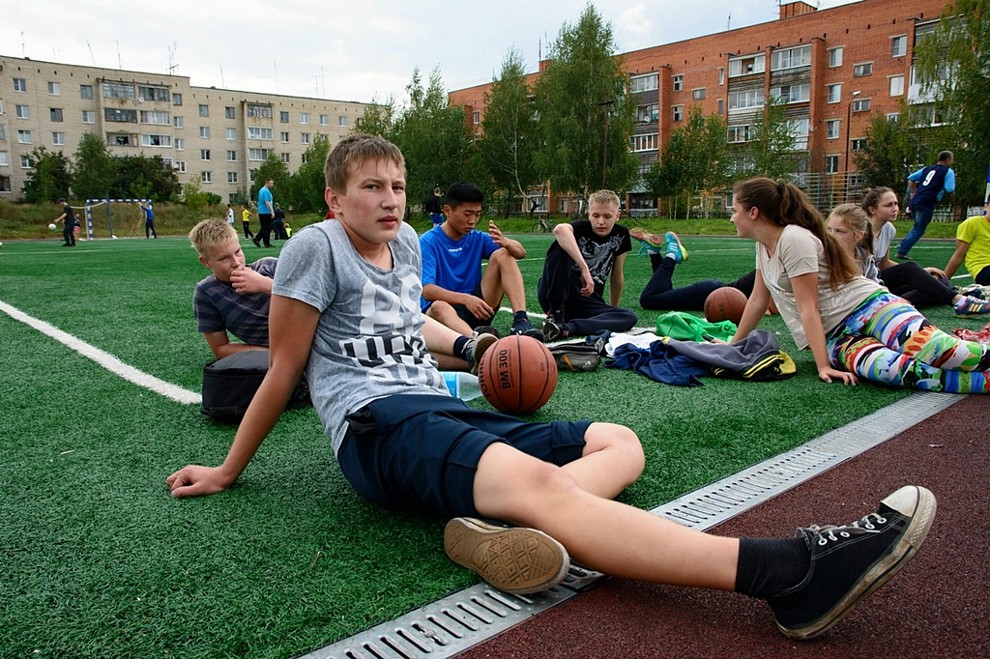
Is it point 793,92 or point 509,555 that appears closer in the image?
point 509,555

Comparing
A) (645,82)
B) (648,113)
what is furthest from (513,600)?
(645,82)

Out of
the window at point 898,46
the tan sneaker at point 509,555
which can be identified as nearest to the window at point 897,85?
the window at point 898,46

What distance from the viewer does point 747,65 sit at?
58.8m

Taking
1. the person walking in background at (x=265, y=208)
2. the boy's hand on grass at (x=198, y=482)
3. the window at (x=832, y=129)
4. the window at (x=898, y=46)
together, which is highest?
the window at (x=898, y=46)

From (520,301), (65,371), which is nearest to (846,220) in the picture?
(520,301)

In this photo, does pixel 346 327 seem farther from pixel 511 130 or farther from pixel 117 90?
pixel 117 90

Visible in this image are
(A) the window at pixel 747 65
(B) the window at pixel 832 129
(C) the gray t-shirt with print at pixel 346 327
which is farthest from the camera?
(A) the window at pixel 747 65

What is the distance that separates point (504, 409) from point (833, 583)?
2438mm

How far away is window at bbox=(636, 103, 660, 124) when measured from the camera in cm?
6359

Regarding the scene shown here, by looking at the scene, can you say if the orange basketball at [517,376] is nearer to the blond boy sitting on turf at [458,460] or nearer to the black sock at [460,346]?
the black sock at [460,346]

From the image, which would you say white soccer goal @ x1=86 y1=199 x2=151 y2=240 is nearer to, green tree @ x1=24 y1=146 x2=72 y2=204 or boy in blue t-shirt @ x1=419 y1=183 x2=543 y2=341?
green tree @ x1=24 y1=146 x2=72 y2=204

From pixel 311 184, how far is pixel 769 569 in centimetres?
6879

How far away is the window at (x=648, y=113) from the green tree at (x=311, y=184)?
91.5 ft

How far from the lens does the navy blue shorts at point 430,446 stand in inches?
90.1
